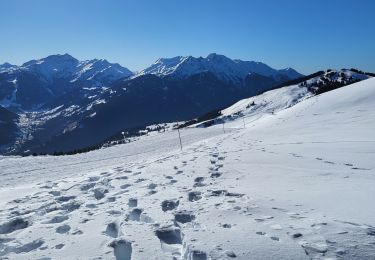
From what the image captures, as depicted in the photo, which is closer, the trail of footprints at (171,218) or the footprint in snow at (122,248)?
the trail of footprints at (171,218)

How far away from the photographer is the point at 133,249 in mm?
6781

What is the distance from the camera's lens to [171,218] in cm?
852

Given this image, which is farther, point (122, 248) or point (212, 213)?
point (212, 213)

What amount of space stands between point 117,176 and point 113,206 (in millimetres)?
5862

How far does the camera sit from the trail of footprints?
6457mm

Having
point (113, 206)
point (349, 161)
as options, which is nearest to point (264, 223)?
point (113, 206)

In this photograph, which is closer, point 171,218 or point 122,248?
point 122,248

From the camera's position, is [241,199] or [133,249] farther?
[241,199]

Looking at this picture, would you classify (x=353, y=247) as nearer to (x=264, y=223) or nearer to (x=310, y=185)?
(x=264, y=223)

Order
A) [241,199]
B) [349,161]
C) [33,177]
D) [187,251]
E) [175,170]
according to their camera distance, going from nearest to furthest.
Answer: [187,251] < [241,199] < [349,161] < [175,170] < [33,177]

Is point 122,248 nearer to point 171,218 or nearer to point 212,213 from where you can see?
point 171,218

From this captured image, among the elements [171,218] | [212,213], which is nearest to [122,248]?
[171,218]

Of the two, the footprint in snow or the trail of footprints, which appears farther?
the footprint in snow

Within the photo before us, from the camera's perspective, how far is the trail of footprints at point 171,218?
21.2 ft
